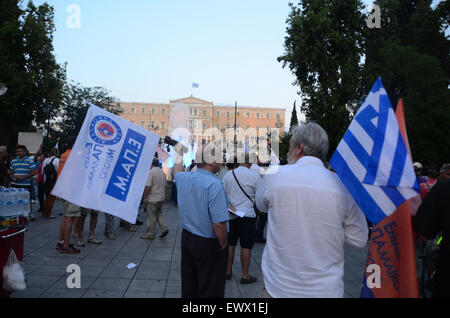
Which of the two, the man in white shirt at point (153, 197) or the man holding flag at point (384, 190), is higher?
the man holding flag at point (384, 190)

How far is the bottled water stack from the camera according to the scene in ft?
13.7

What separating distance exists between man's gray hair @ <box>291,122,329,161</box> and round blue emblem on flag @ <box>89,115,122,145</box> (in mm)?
2280

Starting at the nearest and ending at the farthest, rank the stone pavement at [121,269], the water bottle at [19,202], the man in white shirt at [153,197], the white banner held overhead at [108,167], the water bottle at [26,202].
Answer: the white banner held overhead at [108,167] < the water bottle at [19,202] < the water bottle at [26,202] < the stone pavement at [121,269] < the man in white shirt at [153,197]

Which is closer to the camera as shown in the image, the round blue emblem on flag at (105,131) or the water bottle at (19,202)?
the round blue emblem on flag at (105,131)

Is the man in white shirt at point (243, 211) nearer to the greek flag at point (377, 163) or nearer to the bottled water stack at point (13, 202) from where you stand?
the bottled water stack at point (13, 202)

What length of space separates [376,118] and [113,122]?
292cm

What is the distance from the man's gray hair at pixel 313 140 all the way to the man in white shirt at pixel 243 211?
3.19 metres

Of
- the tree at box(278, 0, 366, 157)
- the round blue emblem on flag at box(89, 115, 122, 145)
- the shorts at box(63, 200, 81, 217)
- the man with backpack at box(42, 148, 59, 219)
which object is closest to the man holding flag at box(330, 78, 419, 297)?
the round blue emblem on flag at box(89, 115, 122, 145)

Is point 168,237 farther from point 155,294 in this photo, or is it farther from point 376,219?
point 376,219

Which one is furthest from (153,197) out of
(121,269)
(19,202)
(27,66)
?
(27,66)

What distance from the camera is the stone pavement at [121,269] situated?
15.9ft

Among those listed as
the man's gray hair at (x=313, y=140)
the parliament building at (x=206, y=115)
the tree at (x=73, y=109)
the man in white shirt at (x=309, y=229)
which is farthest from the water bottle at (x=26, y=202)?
the parliament building at (x=206, y=115)

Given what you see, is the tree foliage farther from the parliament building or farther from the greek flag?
the parliament building
